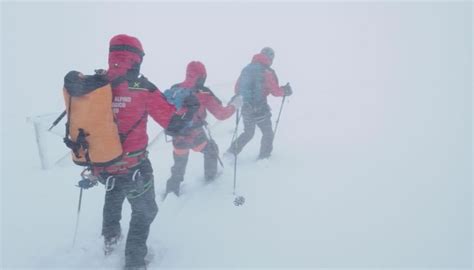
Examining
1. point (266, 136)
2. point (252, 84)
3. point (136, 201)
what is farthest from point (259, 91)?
point (136, 201)

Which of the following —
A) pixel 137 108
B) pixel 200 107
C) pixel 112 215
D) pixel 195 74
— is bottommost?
pixel 112 215

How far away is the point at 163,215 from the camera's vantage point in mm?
4867

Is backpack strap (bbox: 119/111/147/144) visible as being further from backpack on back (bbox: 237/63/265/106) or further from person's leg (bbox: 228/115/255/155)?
person's leg (bbox: 228/115/255/155)

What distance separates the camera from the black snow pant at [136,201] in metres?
3.46

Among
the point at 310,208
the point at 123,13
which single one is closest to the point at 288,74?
the point at 310,208

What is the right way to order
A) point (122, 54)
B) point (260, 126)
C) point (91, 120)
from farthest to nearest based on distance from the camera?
1. point (260, 126)
2. point (122, 54)
3. point (91, 120)

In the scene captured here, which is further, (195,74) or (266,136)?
(266,136)

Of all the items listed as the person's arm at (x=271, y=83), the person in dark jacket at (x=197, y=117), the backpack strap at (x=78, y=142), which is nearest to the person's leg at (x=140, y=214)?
the backpack strap at (x=78, y=142)

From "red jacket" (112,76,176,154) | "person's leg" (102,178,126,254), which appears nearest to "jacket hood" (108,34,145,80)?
"red jacket" (112,76,176,154)

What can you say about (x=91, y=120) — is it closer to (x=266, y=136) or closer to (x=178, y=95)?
(x=178, y=95)

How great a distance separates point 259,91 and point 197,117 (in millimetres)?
1741

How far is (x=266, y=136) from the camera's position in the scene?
22.1 feet

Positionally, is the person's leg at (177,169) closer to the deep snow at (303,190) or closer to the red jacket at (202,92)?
the deep snow at (303,190)

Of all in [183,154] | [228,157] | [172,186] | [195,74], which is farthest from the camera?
[228,157]
